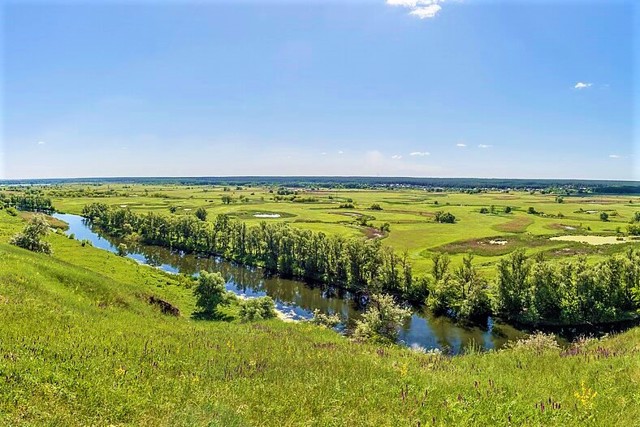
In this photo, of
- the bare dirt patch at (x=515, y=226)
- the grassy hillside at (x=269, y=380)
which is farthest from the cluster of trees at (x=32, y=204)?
the grassy hillside at (x=269, y=380)

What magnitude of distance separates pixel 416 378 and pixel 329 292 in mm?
56515

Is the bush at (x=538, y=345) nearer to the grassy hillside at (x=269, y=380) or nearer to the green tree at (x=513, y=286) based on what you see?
the grassy hillside at (x=269, y=380)

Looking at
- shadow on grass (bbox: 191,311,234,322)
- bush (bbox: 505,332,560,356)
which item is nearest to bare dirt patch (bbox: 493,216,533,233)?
bush (bbox: 505,332,560,356)

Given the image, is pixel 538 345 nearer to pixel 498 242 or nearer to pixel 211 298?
pixel 211 298

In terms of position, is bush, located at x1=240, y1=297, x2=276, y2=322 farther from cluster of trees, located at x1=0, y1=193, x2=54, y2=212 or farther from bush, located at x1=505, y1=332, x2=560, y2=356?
cluster of trees, located at x1=0, y1=193, x2=54, y2=212

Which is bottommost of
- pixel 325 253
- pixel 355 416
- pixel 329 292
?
pixel 329 292

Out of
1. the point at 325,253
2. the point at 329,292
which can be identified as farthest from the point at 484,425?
the point at 325,253

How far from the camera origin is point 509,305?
5309cm

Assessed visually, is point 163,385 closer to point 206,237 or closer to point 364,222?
point 206,237

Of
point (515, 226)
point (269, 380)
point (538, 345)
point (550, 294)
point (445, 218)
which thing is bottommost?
point (550, 294)

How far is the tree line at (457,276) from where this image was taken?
167ft

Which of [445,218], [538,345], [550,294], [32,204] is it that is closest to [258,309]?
[538,345]

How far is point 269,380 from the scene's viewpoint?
11.2 m

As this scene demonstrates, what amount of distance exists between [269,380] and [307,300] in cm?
5311
